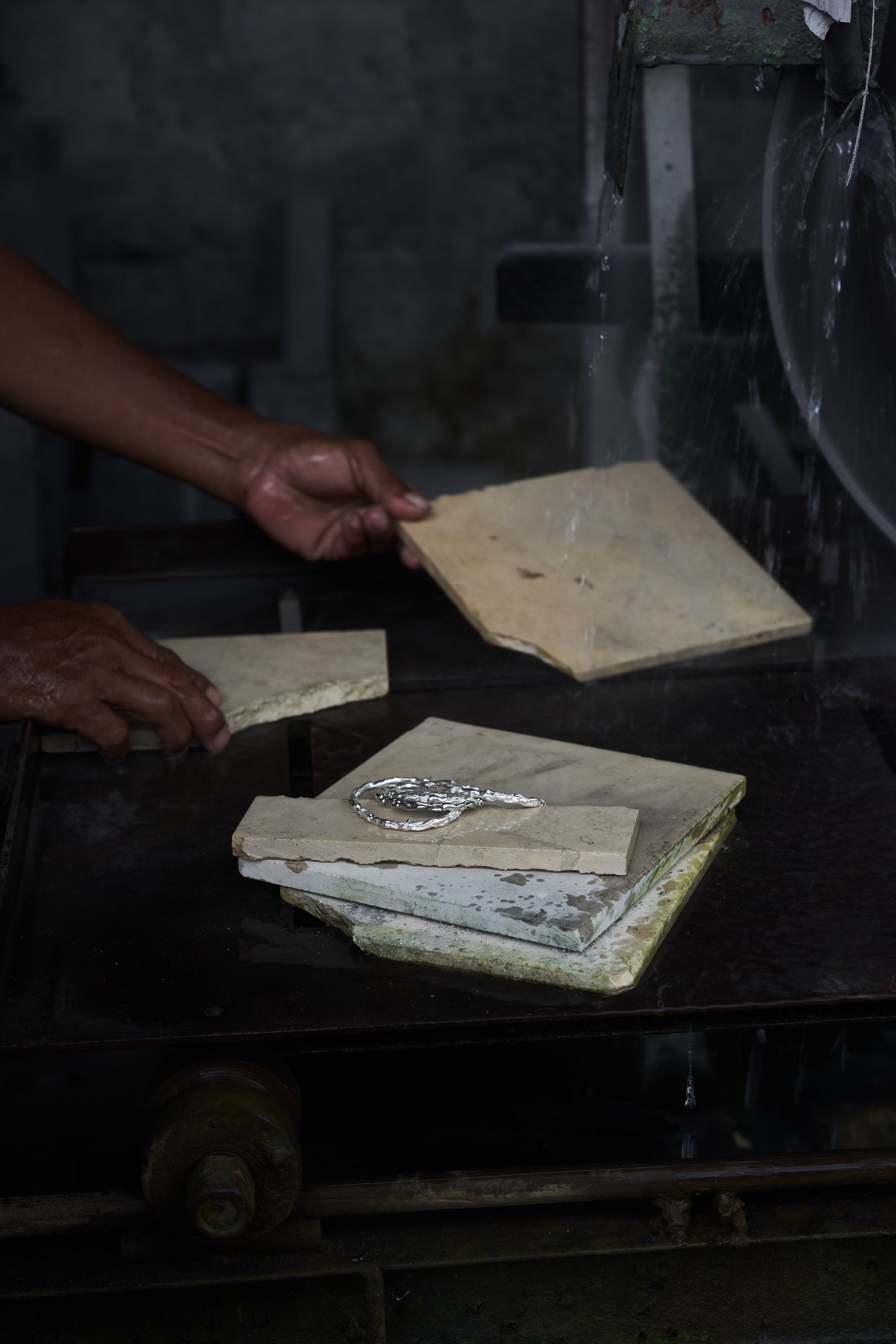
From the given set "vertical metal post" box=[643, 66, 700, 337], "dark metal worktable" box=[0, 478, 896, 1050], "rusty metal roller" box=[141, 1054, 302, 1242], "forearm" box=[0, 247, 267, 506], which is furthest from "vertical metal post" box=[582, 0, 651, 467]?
"rusty metal roller" box=[141, 1054, 302, 1242]

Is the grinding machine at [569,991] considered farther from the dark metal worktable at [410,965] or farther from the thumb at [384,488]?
the thumb at [384,488]

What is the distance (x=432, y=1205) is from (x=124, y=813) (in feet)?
1.79

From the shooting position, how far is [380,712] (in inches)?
63.9

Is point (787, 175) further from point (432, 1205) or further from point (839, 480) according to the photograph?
point (432, 1205)

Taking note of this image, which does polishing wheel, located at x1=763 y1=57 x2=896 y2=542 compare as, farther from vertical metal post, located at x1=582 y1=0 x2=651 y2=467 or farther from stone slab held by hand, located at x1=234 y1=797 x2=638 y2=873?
stone slab held by hand, located at x1=234 y1=797 x2=638 y2=873

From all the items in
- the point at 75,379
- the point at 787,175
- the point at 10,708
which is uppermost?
the point at 787,175

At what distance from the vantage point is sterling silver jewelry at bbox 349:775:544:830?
3.90 feet

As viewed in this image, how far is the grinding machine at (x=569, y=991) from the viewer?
3.47 feet

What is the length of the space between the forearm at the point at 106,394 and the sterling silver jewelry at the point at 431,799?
91cm

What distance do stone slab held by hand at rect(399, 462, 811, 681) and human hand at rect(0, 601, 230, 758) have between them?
0.46m

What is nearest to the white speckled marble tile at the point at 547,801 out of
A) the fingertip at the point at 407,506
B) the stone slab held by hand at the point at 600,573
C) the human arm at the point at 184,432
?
the stone slab held by hand at the point at 600,573

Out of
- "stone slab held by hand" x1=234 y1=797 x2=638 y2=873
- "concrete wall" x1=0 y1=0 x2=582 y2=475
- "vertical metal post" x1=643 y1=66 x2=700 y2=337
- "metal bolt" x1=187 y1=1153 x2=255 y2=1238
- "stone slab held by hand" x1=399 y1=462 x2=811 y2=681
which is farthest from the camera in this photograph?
"concrete wall" x1=0 y1=0 x2=582 y2=475

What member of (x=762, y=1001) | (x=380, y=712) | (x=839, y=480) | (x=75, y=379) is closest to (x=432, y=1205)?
(x=762, y=1001)

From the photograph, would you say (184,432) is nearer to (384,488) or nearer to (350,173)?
(384,488)
